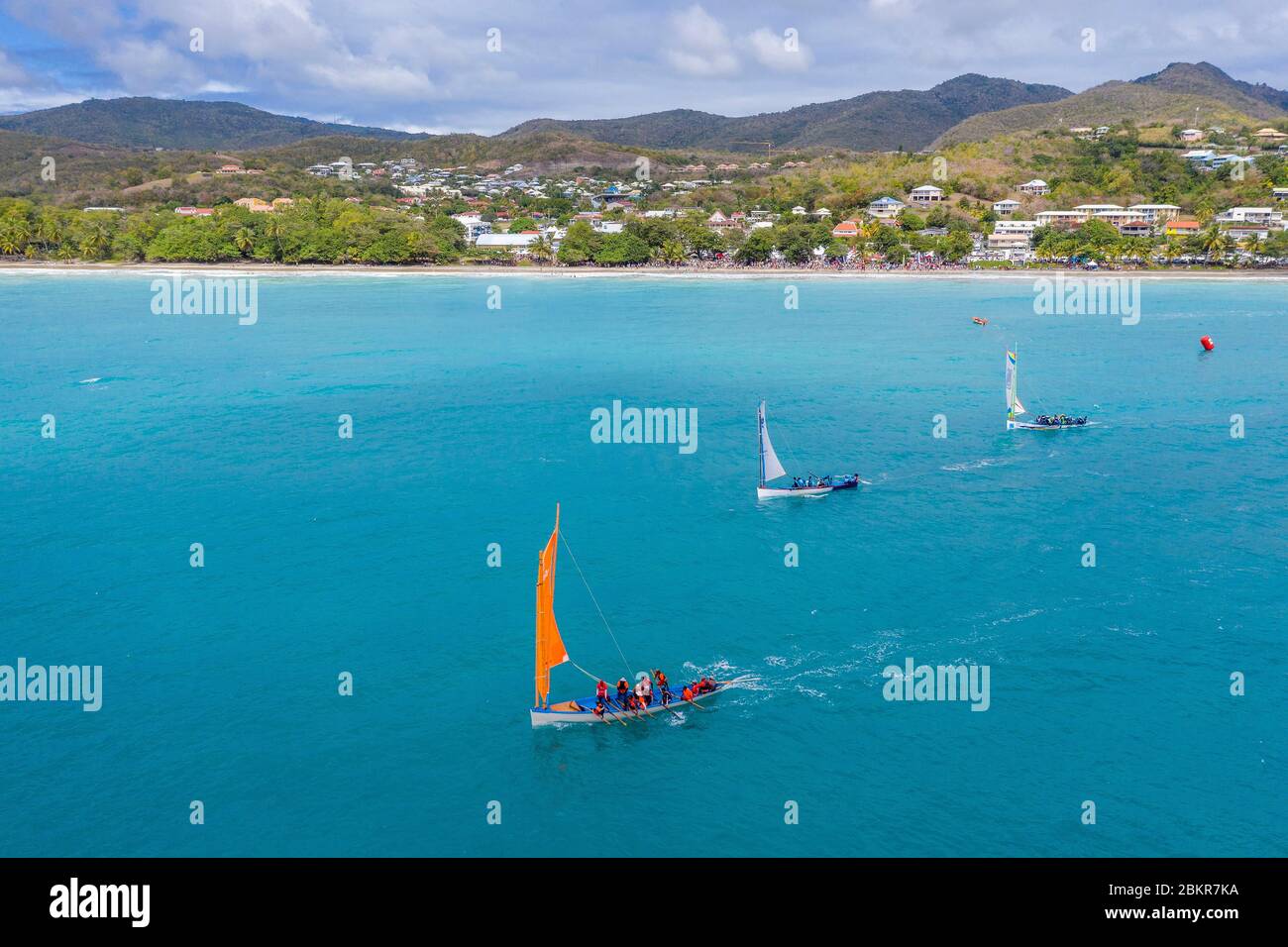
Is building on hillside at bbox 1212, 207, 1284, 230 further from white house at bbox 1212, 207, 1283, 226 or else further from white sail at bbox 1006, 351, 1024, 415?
white sail at bbox 1006, 351, 1024, 415

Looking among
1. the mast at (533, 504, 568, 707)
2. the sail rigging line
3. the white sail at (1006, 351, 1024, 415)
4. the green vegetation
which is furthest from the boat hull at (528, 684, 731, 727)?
the green vegetation

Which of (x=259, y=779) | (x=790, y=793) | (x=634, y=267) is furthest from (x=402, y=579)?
(x=634, y=267)

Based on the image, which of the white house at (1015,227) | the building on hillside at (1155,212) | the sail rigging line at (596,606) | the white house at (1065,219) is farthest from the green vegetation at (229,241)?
the sail rigging line at (596,606)

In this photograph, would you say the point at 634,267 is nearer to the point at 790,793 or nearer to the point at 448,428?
the point at 448,428

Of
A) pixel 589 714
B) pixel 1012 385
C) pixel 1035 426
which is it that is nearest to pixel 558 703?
pixel 589 714

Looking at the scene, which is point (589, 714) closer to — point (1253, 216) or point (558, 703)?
point (558, 703)

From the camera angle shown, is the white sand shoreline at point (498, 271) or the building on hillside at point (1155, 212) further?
the building on hillside at point (1155, 212)

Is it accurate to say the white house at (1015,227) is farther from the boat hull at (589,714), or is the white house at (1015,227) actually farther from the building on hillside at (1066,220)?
the boat hull at (589,714)
